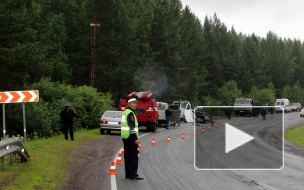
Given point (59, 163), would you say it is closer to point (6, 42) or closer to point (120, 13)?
point (6, 42)

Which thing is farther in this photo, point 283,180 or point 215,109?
point 283,180

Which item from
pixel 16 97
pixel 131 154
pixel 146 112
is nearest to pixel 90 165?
pixel 131 154

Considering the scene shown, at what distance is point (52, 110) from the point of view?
29984 millimetres

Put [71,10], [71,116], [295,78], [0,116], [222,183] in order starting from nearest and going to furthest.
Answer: [222,183] < [71,116] < [0,116] < [71,10] < [295,78]

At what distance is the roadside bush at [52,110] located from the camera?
28516mm

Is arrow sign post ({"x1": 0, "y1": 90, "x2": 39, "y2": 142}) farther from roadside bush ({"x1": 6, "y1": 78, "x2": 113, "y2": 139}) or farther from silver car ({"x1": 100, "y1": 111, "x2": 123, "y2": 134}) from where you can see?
roadside bush ({"x1": 6, "y1": 78, "x2": 113, "y2": 139})

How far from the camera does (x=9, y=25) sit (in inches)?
1236

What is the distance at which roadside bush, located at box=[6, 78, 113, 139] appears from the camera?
28.5m

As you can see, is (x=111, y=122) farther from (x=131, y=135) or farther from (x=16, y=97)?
(x=131, y=135)

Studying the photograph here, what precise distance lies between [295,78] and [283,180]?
153 m

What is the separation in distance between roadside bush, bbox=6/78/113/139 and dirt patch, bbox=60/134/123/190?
878 centimetres

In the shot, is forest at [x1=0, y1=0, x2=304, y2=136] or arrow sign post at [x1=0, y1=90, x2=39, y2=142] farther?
forest at [x1=0, y1=0, x2=304, y2=136]

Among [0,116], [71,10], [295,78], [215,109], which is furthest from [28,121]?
[295,78]

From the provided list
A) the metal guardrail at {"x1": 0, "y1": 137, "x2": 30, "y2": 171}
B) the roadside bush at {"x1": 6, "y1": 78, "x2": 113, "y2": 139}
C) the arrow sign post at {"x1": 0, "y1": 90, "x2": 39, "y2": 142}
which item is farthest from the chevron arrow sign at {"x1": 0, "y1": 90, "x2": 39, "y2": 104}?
the roadside bush at {"x1": 6, "y1": 78, "x2": 113, "y2": 139}
